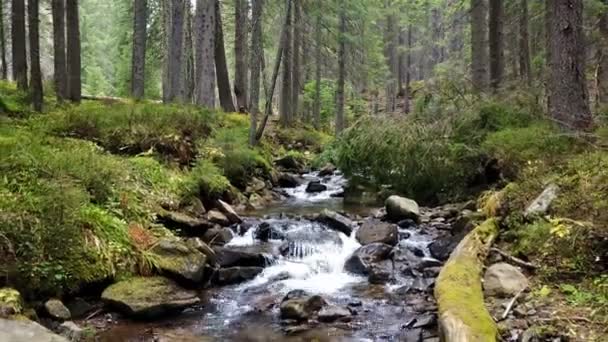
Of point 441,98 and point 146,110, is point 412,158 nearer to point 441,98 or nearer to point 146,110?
point 441,98

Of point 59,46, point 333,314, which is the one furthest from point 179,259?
point 59,46

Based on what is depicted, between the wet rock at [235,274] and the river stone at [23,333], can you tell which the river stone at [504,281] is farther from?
the river stone at [23,333]


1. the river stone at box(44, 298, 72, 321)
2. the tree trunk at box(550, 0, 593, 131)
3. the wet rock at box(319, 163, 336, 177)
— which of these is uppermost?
the tree trunk at box(550, 0, 593, 131)

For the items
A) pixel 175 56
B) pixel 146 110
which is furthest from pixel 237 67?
pixel 146 110

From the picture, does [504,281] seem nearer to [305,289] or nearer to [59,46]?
[305,289]

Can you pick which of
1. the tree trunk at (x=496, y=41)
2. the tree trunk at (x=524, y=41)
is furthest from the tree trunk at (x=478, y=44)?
the tree trunk at (x=524, y=41)

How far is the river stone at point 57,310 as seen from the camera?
19.0 feet

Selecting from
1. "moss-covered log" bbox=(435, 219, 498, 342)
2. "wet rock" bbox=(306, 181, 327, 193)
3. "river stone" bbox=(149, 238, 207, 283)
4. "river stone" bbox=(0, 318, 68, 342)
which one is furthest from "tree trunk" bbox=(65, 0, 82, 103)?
"moss-covered log" bbox=(435, 219, 498, 342)

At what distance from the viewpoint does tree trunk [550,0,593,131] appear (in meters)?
8.88

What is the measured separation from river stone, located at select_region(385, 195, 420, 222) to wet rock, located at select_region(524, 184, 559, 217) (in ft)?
11.9

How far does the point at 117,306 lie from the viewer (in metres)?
6.28

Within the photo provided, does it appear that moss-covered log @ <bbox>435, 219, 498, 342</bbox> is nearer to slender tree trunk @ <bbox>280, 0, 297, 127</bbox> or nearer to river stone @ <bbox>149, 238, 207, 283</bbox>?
river stone @ <bbox>149, 238, 207, 283</bbox>

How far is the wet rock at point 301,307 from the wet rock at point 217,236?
2.74m

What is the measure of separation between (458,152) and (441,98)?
213 cm
